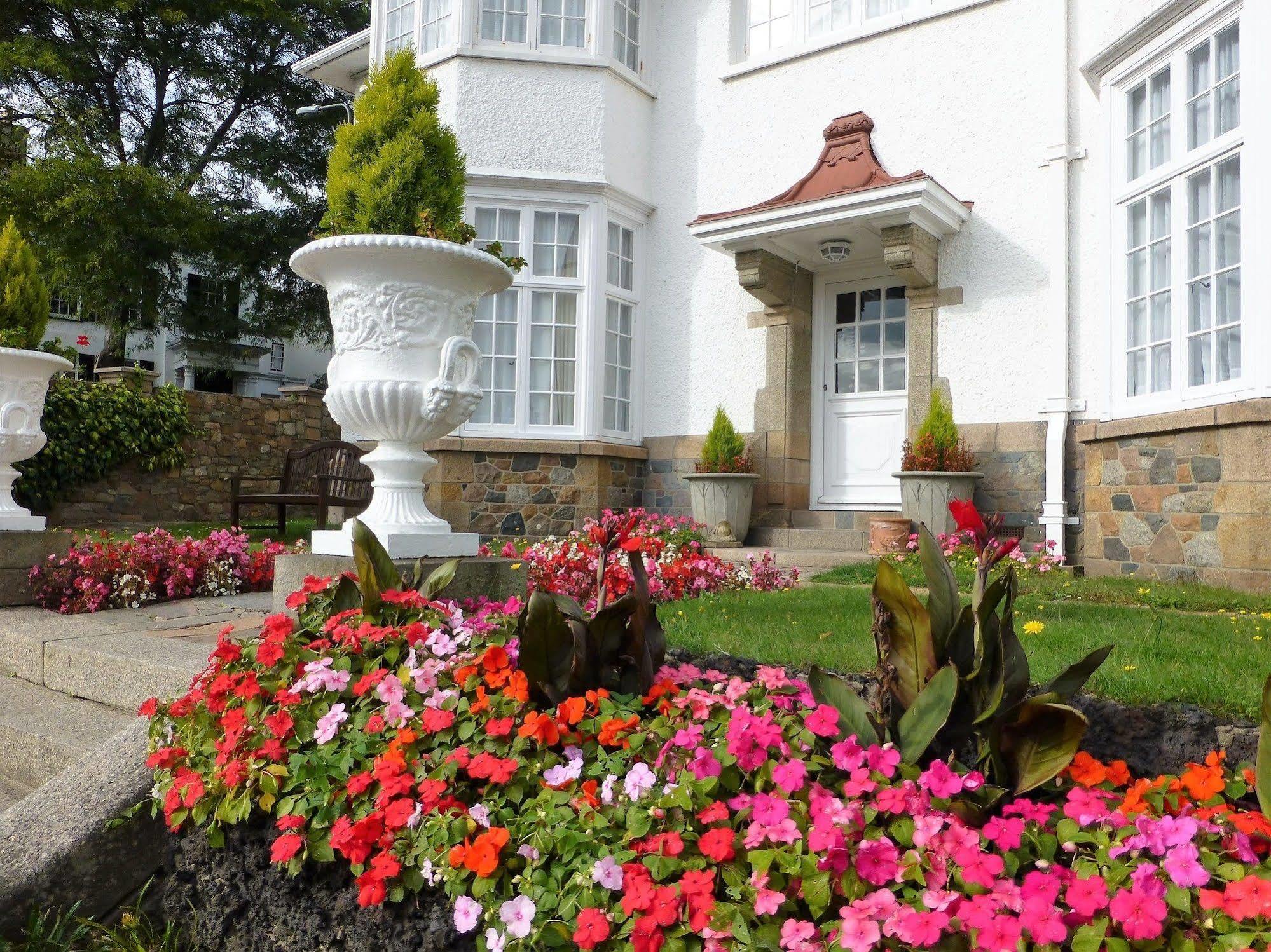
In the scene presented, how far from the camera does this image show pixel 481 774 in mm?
1713

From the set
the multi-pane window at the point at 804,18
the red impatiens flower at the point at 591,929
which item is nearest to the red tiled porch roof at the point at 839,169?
the multi-pane window at the point at 804,18

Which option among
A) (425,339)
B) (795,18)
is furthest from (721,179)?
(425,339)

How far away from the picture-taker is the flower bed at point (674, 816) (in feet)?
4.35

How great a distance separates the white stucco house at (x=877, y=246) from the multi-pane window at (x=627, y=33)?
26 millimetres

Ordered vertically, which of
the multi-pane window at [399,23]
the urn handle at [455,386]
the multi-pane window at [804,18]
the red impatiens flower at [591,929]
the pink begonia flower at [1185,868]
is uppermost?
the multi-pane window at [399,23]

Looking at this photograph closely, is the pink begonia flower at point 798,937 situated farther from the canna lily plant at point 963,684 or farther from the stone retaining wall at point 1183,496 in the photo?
the stone retaining wall at point 1183,496

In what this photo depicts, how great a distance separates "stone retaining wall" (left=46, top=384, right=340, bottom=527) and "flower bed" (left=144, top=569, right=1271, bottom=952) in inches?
393

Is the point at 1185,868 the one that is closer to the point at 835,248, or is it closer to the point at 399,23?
the point at 835,248

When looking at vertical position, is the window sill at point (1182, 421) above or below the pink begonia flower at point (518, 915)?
above

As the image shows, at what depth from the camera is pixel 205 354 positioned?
23.6 m

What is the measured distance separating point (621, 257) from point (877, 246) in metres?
2.44

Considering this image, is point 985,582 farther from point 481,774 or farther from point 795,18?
point 795,18

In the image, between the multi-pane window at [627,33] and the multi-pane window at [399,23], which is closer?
the multi-pane window at [627,33]

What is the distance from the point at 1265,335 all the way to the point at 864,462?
3511 millimetres
